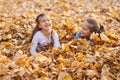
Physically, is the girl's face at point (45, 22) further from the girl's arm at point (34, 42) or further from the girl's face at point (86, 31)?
the girl's face at point (86, 31)

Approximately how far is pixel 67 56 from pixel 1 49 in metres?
1.16

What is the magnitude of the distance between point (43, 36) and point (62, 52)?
750 mm

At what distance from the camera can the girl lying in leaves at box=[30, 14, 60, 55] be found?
→ 518cm

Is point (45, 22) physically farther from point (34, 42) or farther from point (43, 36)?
point (34, 42)

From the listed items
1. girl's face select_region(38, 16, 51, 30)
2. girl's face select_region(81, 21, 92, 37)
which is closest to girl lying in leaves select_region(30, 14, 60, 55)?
girl's face select_region(38, 16, 51, 30)

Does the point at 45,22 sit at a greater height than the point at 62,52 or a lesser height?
greater

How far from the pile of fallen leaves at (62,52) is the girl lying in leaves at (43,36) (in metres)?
0.21

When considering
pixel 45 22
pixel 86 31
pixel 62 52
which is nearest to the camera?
pixel 62 52

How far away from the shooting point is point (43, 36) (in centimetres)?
528

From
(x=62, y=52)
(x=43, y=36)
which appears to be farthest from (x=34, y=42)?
(x=62, y=52)

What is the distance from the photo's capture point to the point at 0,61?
417 cm

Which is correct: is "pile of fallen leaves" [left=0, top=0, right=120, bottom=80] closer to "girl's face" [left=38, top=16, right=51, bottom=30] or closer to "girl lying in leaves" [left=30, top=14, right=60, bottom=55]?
"girl lying in leaves" [left=30, top=14, right=60, bottom=55]

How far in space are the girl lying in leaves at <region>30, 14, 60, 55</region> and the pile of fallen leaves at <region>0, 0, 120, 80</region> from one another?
0.69ft

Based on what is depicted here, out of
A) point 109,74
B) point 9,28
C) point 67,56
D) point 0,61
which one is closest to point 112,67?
point 109,74
